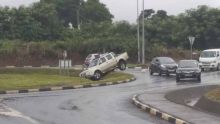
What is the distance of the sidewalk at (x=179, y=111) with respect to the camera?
51.5ft

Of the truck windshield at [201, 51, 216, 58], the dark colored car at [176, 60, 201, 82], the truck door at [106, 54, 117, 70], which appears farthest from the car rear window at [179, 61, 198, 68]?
the truck windshield at [201, 51, 216, 58]

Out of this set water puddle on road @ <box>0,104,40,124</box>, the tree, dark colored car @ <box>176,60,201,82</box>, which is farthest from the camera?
the tree

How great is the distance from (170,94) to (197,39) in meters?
55.7

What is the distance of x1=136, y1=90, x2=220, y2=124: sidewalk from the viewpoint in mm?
15711

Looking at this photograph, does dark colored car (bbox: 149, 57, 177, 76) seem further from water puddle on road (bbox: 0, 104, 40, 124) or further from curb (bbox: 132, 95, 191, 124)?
water puddle on road (bbox: 0, 104, 40, 124)

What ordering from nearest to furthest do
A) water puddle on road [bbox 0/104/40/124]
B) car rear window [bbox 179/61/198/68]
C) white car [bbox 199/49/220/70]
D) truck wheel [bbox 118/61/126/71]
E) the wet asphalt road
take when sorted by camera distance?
the wet asphalt road → water puddle on road [bbox 0/104/40/124] → car rear window [bbox 179/61/198/68] → truck wheel [bbox 118/61/126/71] → white car [bbox 199/49/220/70]

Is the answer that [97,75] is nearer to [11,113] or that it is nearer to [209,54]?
[209,54]

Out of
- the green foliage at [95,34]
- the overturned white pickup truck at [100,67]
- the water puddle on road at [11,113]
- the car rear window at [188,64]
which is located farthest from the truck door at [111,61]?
the green foliage at [95,34]

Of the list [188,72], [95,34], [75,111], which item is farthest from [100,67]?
[95,34]

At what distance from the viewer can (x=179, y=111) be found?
18078 millimetres

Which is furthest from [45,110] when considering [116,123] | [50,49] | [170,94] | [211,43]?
[211,43]

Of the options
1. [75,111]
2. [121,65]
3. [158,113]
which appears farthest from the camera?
[121,65]

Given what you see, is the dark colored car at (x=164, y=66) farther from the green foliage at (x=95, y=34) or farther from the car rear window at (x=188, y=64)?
the green foliage at (x=95, y=34)

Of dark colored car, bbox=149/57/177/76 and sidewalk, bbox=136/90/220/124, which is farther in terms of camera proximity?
dark colored car, bbox=149/57/177/76
